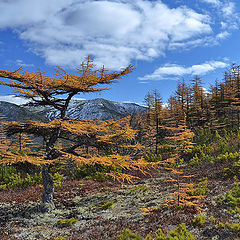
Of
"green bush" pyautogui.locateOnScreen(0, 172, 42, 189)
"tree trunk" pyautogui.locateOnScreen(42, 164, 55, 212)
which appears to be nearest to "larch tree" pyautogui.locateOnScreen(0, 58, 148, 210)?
"tree trunk" pyautogui.locateOnScreen(42, 164, 55, 212)

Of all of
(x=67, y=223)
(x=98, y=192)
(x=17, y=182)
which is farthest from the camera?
(x=17, y=182)

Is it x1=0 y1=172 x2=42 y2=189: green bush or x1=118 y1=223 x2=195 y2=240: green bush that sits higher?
x1=118 y1=223 x2=195 y2=240: green bush

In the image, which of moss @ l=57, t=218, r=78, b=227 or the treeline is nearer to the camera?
moss @ l=57, t=218, r=78, b=227

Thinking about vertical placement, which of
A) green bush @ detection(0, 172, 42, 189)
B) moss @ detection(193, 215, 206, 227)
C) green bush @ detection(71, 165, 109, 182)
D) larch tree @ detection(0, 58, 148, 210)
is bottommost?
green bush @ detection(0, 172, 42, 189)

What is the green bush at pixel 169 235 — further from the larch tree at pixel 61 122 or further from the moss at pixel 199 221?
the larch tree at pixel 61 122

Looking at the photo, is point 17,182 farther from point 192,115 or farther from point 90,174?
point 192,115

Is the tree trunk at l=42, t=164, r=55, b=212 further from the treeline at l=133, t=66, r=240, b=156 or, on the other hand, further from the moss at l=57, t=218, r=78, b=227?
the treeline at l=133, t=66, r=240, b=156

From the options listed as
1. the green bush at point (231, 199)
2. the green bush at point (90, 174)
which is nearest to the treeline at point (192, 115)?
the green bush at point (90, 174)

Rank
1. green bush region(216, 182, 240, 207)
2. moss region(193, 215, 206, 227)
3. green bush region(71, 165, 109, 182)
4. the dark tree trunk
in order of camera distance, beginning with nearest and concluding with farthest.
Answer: moss region(193, 215, 206, 227) → green bush region(216, 182, 240, 207) → the dark tree trunk → green bush region(71, 165, 109, 182)

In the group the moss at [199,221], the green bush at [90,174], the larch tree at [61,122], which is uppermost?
the larch tree at [61,122]

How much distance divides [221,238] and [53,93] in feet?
35.4

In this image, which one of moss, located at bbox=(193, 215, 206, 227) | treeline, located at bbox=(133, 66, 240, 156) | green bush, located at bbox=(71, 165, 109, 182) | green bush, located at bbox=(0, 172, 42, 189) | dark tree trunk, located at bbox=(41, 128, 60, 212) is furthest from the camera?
treeline, located at bbox=(133, 66, 240, 156)

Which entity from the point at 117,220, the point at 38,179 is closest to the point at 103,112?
the point at 38,179

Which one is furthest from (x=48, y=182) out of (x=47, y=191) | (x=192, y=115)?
(x=192, y=115)
